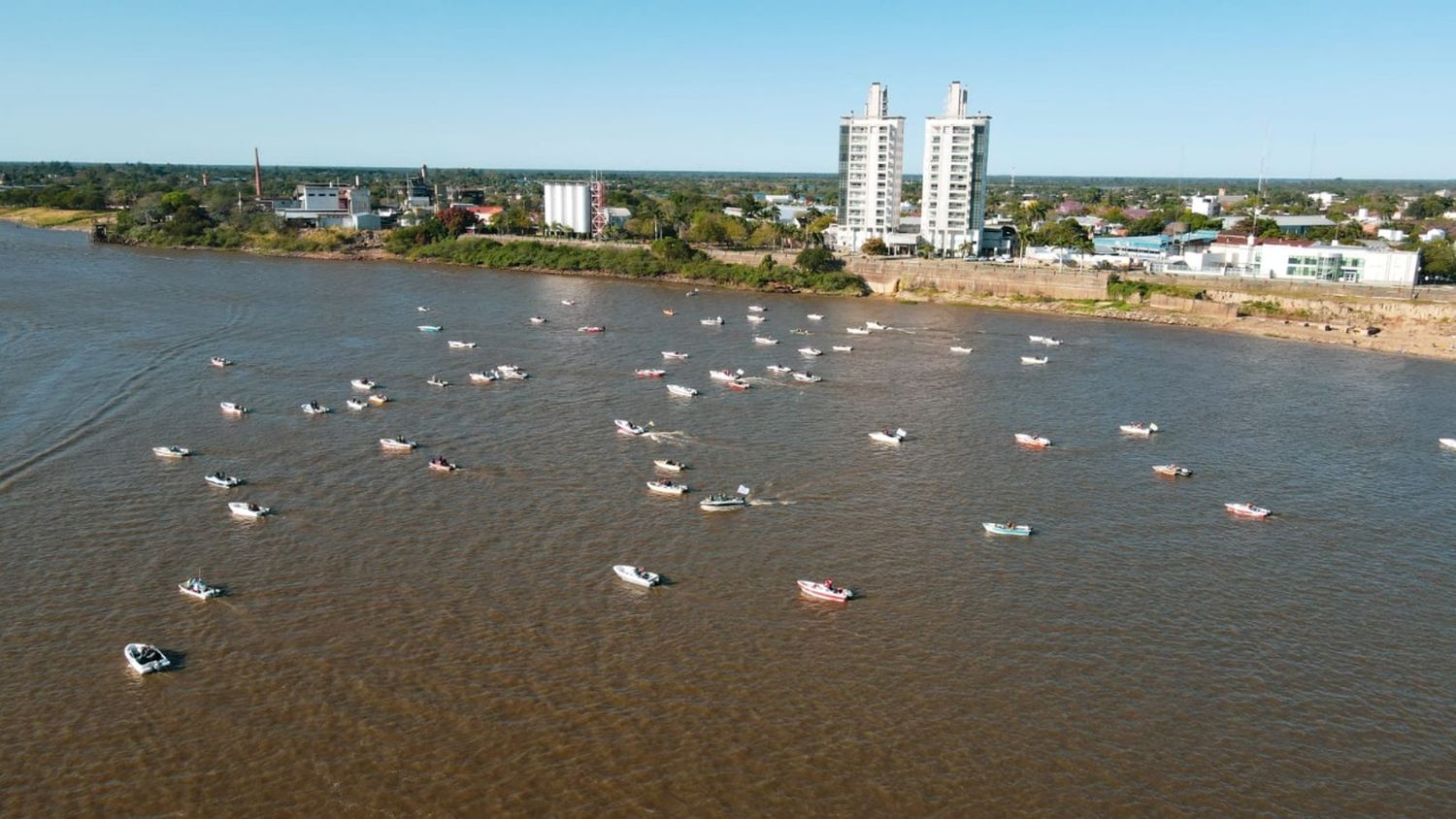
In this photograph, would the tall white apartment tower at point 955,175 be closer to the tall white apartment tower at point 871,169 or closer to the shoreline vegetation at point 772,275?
the tall white apartment tower at point 871,169

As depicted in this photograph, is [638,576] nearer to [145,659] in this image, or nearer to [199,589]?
[199,589]

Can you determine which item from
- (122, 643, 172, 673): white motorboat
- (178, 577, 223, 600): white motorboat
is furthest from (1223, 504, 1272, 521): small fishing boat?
(122, 643, 172, 673): white motorboat

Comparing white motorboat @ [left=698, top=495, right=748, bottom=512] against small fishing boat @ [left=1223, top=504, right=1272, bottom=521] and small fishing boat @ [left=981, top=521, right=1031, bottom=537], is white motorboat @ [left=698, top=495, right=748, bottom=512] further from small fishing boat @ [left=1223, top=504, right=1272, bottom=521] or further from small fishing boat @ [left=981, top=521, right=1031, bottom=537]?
small fishing boat @ [left=1223, top=504, right=1272, bottom=521]

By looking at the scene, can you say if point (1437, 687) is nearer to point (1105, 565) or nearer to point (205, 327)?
point (1105, 565)

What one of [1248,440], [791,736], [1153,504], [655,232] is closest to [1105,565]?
[1153,504]

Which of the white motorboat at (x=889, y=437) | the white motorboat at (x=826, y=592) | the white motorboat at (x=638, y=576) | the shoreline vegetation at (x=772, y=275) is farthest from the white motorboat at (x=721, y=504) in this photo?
the shoreline vegetation at (x=772, y=275)

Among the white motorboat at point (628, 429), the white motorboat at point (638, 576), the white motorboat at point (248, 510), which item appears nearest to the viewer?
the white motorboat at point (638, 576)
